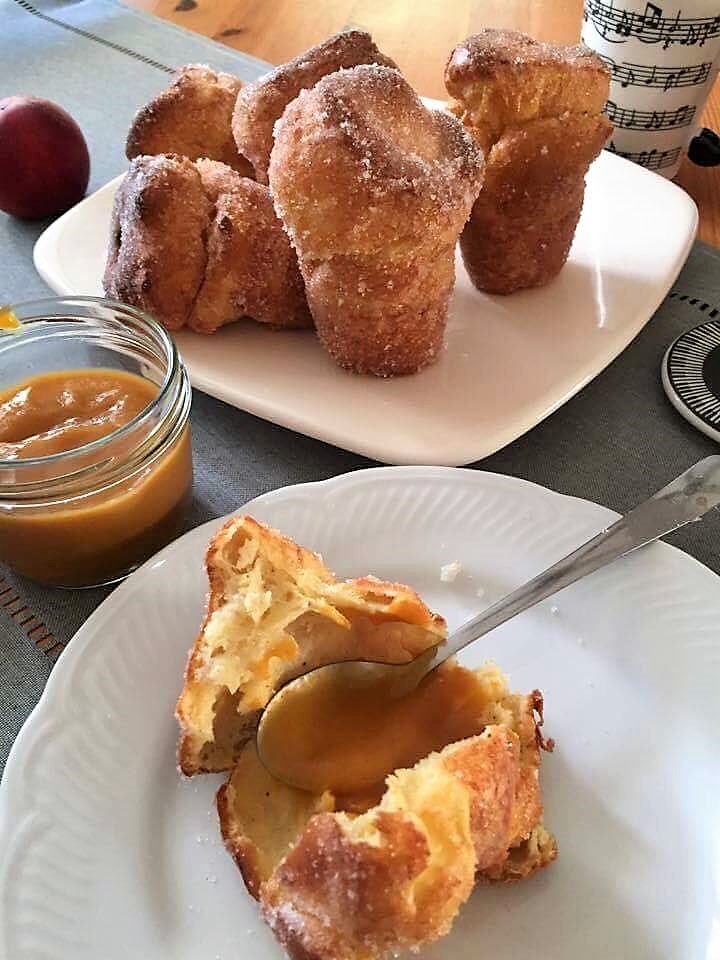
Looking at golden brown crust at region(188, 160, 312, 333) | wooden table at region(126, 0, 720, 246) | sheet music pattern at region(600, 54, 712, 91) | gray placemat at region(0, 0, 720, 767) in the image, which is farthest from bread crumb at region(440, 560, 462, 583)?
wooden table at region(126, 0, 720, 246)

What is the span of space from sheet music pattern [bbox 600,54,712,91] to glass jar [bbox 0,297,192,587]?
1013 mm

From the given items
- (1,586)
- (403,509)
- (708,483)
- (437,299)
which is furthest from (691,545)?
(1,586)

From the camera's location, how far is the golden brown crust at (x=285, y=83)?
1.34 m

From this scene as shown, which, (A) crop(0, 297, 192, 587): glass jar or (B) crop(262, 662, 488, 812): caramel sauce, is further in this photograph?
(A) crop(0, 297, 192, 587): glass jar

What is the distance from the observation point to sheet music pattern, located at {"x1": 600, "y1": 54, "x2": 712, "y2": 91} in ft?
5.08

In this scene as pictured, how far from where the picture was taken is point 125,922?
75 cm

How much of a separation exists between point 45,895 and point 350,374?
0.79m

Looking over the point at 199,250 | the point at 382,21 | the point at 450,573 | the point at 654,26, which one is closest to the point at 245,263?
the point at 199,250

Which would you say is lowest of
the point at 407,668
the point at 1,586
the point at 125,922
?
the point at 1,586

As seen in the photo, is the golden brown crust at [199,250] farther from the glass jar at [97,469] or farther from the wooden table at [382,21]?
the wooden table at [382,21]

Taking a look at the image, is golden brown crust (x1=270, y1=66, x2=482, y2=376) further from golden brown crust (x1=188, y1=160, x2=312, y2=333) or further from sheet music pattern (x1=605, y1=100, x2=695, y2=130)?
sheet music pattern (x1=605, y1=100, x2=695, y2=130)

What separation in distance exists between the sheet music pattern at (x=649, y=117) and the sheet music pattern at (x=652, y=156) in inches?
2.1

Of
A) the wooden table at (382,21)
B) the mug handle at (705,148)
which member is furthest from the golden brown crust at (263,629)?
the wooden table at (382,21)

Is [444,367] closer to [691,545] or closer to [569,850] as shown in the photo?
[691,545]
